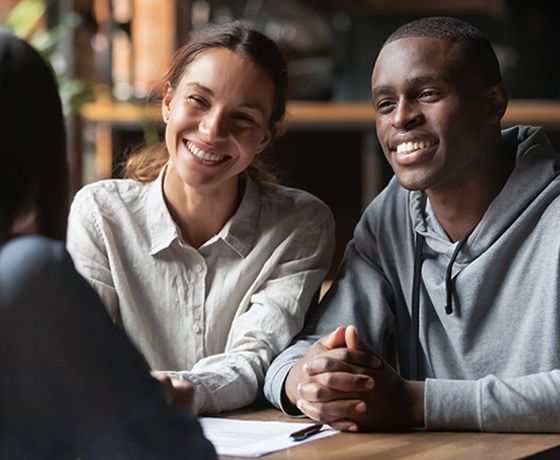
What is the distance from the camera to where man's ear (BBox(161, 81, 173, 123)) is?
2125mm

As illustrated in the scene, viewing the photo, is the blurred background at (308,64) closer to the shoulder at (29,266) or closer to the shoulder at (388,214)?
the shoulder at (388,214)

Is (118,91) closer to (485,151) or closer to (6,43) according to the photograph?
(485,151)

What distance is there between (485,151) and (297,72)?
4338 mm

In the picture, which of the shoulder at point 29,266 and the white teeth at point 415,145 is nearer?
the shoulder at point 29,266

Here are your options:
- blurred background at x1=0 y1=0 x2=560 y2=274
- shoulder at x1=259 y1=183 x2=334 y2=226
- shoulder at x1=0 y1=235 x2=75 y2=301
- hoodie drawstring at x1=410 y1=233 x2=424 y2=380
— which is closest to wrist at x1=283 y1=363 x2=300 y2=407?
hoodie drawstring at x1=410 y1=233 x2=424 y2=380

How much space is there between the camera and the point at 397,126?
193 centimetres

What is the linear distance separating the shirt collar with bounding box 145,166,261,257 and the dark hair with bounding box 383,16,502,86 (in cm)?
38

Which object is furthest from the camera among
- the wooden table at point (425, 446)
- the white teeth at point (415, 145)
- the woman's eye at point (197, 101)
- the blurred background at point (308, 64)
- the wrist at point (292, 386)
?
the blurred background at point (308, 64)

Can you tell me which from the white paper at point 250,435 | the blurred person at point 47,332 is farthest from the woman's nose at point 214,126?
the blurred person at point 47,332

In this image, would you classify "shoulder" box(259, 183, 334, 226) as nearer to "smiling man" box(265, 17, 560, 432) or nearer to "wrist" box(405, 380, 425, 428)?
Result: "smiling man" box(265, 17, 560, 432)

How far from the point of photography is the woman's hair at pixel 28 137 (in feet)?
3.64

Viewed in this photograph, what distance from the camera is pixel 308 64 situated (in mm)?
6395

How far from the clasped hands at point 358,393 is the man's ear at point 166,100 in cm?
59

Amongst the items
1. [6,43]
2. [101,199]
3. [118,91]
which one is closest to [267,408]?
[101,199]
